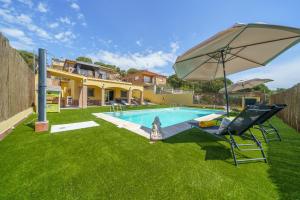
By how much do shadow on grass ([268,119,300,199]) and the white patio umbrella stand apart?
9.69 feet

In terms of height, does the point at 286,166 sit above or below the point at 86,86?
below

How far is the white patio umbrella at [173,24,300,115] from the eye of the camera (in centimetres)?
353

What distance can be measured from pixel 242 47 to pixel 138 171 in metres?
5.22

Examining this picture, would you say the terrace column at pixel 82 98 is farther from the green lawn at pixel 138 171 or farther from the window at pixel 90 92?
the green lawn at pixel 138 171

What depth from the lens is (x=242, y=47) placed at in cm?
498

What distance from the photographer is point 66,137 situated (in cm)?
→ 485

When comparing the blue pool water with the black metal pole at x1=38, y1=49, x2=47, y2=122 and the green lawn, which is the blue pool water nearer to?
the green lawn

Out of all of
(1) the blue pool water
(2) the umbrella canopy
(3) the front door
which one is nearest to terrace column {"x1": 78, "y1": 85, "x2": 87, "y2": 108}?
(1) the blue pool water

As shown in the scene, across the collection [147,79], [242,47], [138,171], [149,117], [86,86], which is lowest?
[149,117]

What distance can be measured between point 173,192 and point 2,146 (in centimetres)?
469

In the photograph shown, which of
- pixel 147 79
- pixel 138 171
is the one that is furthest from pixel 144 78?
pixel 138 171

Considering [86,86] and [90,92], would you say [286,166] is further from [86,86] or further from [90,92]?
[90,92]

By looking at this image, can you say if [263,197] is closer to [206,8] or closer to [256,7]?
[256,7]

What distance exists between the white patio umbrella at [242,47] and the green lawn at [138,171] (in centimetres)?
289
